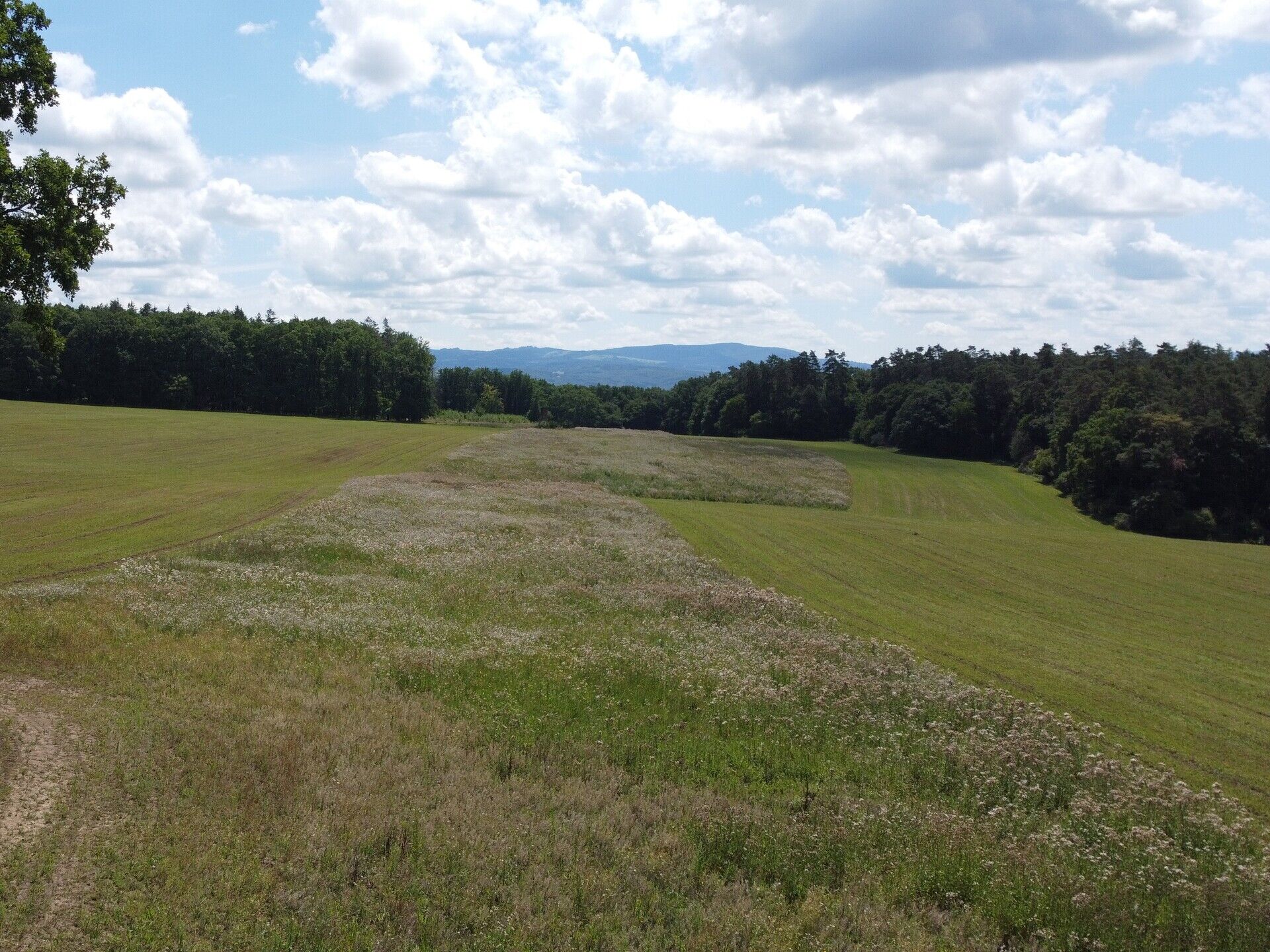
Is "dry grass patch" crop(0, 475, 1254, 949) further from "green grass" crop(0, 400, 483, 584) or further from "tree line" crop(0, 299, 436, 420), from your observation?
"tree line" crop(0, 299, 436, 420)

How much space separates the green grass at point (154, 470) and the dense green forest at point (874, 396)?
42.3 ft

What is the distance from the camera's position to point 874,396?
145500mm

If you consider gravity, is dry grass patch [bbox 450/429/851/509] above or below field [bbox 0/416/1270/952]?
above

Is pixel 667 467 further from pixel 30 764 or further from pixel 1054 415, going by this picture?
pixel 30 764

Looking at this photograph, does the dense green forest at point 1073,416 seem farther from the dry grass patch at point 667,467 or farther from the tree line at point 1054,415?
the dry grass patch at point 667,467

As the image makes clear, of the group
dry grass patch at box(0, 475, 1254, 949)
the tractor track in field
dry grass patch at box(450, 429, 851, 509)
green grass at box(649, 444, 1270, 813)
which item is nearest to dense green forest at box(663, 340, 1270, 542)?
green grass at box(649, 444, 1270, 813)

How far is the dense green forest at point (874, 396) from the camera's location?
74.9m

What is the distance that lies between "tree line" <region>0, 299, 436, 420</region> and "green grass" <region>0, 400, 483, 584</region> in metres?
20.0

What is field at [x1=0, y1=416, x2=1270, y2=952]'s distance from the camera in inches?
396

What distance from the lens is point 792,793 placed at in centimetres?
1414

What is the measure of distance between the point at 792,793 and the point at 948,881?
3.16 m

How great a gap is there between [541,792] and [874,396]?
459ft

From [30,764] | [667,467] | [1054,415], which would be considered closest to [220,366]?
[667,467]

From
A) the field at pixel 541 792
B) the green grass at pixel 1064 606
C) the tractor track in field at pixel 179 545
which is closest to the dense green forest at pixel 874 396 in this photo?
the green grass at pixel 1064 606
